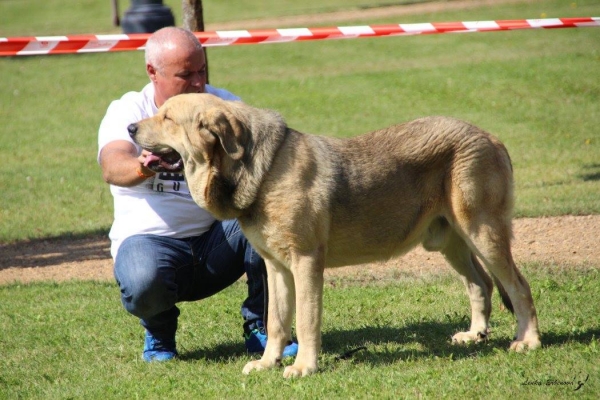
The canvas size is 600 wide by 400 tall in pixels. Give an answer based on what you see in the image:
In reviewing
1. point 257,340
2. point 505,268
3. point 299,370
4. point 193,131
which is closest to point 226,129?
point 193,131

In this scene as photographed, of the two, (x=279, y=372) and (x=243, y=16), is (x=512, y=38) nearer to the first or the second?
(x=243, y=16)

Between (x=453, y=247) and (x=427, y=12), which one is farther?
(x=427, y=12)

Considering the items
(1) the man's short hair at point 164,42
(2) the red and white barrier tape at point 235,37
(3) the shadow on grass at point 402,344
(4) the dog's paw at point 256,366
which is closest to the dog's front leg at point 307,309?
(4) the dog's paw at point 256,366

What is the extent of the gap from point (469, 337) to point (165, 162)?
2278 mm

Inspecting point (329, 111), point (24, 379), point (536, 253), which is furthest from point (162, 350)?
point (329, 111)

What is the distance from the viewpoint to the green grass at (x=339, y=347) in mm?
4660

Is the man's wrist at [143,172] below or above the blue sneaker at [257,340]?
above

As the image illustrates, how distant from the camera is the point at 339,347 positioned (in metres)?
5.64

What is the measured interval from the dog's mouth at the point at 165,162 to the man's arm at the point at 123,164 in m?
0.03

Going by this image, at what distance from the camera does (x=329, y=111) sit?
1633cm

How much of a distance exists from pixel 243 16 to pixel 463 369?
24.4 m

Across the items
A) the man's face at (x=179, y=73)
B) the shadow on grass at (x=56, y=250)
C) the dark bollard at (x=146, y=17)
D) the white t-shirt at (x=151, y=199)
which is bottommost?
the shadow on grass at (x=56, y=250)

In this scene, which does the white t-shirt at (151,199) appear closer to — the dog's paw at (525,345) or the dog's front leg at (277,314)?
the dog's front leg at (277,314)

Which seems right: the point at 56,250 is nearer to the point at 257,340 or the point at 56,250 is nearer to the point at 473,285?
the point at 257,340
